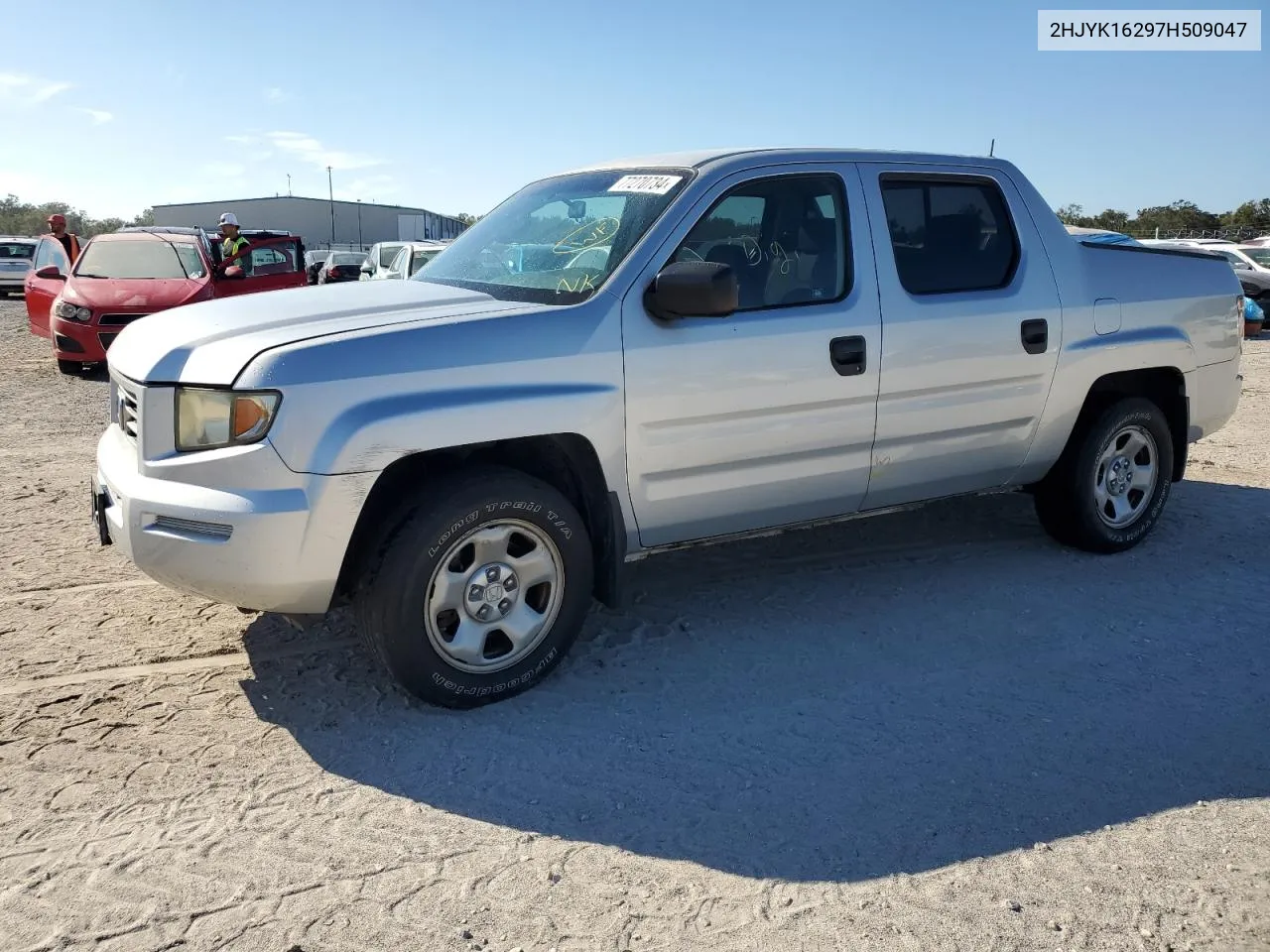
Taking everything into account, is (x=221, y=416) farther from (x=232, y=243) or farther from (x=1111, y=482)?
(x=232, y=243)

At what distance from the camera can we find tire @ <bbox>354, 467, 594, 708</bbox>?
347 centimetres

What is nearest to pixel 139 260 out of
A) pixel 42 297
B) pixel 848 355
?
pixel 42 297

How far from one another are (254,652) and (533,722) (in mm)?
1260

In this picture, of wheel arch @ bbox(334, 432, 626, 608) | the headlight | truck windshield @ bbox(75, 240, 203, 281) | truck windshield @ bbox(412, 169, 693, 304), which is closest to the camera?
wheel arch @ bbox(334, 432, 626, 608)

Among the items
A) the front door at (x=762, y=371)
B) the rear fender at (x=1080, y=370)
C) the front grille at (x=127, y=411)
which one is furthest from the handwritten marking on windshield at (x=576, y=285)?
the rear fender at (x=1080, y=370)

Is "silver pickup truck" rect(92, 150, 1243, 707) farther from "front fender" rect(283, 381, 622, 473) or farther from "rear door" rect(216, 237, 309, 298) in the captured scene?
"rear door" rect(216, 237, 309, 298)

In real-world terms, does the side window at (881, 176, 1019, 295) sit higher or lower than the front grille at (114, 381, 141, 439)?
higher

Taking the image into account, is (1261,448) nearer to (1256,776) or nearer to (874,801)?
(1256,776)

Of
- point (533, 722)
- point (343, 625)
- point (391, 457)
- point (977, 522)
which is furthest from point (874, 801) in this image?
point (977, 522)

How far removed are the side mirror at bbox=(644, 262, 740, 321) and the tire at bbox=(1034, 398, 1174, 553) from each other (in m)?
2.45

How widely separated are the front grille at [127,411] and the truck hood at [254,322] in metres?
0.09

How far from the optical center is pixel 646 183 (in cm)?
420

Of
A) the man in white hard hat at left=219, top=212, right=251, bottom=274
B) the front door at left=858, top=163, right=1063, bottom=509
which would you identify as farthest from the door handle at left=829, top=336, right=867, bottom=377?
the man in white hard hat at left=219, top=212, right=251, bottom=274

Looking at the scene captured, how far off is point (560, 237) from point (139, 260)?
32.7 ft
